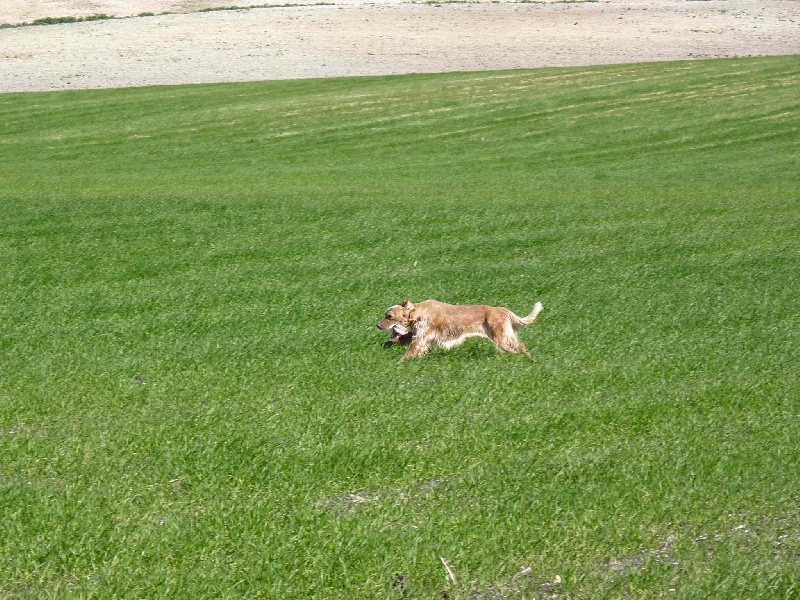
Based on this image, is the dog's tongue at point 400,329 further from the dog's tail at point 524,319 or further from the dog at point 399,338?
the dog's tail at point 524,319

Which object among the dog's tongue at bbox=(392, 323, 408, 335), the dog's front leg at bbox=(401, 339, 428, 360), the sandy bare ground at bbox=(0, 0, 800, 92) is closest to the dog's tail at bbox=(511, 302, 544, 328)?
the dog's front leg at bbox=(401, 339, 428, 360)

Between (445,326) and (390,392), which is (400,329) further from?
(390,392)

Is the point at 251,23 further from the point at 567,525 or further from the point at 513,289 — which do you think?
the point at 567,525

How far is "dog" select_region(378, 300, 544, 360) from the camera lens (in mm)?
9797

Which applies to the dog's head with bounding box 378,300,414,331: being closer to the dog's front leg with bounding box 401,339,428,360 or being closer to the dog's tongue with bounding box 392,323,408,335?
the dog's tongue with bounding box 392,323,408,335

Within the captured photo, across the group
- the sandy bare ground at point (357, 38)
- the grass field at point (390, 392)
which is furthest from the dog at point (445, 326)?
the sandy bare ground at point (357, 38)

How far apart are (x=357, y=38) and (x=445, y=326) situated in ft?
130

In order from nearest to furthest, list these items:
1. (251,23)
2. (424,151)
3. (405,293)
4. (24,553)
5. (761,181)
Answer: (24,553)
(405,293)
(761,181)
(424,151)
(251,23)

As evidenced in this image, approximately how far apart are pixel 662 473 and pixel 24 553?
13.1 feet

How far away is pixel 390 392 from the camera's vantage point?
8344 millimetres

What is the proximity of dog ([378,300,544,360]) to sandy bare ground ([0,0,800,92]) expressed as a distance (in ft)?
106

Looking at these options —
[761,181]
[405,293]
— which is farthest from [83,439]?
[761,181]

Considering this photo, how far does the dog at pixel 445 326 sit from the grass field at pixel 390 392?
0.21 metres

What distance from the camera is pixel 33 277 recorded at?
13680 mm
